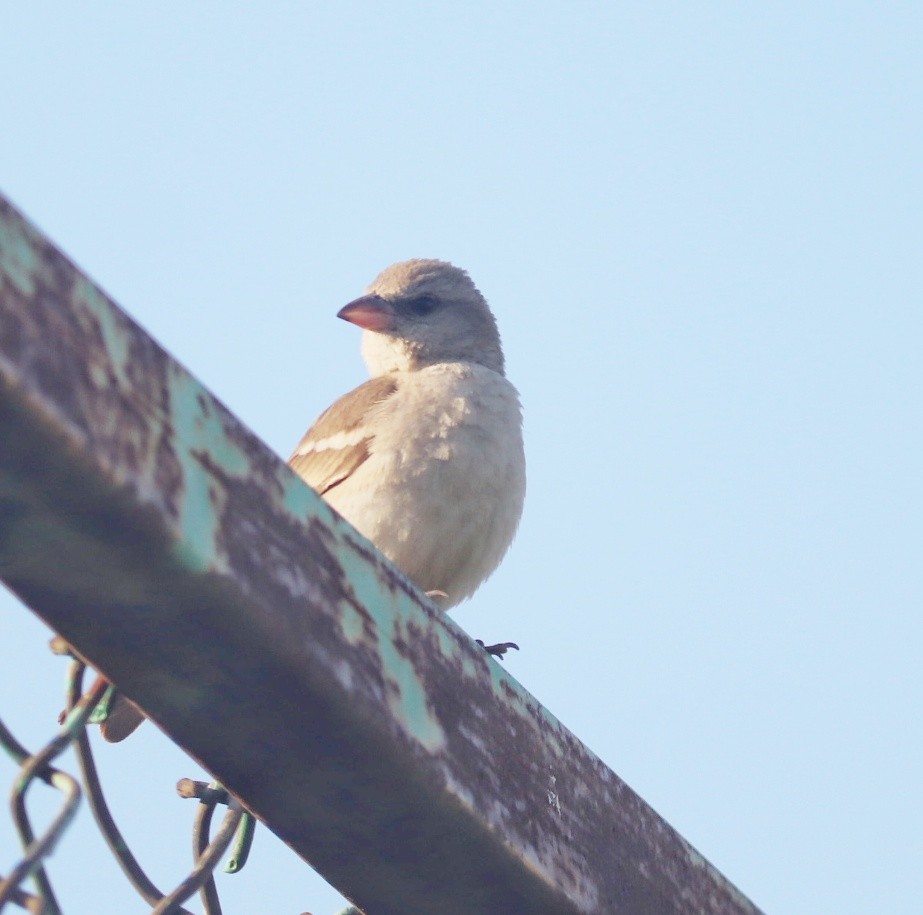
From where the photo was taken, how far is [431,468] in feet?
18.0

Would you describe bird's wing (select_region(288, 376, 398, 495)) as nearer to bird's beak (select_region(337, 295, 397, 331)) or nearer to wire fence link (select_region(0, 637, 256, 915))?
bird's beak (select_region(337, 295, 397, 331))

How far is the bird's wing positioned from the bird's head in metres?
0.37

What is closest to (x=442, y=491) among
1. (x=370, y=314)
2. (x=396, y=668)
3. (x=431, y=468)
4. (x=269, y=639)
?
(x=431, y=468)

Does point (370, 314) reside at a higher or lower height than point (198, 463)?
higher

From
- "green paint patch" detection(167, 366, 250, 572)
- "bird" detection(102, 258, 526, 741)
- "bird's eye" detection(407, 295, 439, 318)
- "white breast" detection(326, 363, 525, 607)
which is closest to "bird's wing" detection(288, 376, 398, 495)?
"bird" detection(102, 258, 526, 741)

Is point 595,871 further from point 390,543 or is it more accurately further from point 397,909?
point 390,543

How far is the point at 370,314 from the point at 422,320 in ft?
0.87

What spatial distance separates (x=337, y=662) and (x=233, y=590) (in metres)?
0.19

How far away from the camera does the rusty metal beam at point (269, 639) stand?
4.59ft

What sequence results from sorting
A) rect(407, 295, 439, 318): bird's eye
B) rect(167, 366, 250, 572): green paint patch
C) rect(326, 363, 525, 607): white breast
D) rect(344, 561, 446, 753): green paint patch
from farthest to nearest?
rect(407, 295, 439, 318): bird's eye
rect(326, 363, 525, 607): white breast
rect(344, 561, 446, 753): green paint patch
rect(167, 366, 250, 572): green paint patch

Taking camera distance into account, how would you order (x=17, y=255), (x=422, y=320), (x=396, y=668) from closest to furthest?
(x=17, y=255), (x=396, y=668), (x=422, y=320)

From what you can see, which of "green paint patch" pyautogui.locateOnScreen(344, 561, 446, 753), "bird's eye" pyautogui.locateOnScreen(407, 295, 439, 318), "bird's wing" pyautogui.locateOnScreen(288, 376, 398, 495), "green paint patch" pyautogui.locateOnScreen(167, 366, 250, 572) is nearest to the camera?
"green paint patch" pyautogui.locateOnScreen(167, 366, 250, 572)

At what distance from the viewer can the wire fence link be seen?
1.47 metres

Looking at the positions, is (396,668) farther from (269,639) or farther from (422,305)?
(422,305)
